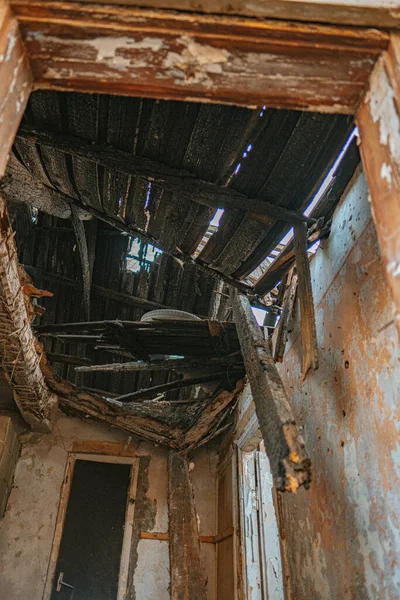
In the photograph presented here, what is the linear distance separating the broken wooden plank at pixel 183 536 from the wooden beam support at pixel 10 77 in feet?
13.2

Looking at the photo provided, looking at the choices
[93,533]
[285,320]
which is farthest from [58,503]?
[285,320]

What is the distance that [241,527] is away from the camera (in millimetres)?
3994

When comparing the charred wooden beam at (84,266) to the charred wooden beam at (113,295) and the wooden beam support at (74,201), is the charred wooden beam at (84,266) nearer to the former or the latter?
the charred wooden beam at (113,295)

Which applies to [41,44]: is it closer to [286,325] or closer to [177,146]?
[177,146]

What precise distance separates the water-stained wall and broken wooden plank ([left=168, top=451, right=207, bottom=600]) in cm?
152

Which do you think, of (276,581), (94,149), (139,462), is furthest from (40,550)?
(94,149)

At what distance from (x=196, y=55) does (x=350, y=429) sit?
1.73 metres

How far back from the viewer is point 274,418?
1.99 meters

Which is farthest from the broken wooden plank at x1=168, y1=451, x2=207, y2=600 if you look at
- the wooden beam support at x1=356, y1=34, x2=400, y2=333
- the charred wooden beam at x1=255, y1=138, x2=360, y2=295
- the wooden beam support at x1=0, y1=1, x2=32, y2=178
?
the wooden beam support at x1=0, y1=1, x2=32, y2=178

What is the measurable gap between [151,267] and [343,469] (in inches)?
201

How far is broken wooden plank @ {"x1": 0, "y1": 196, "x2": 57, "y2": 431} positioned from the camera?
8.36 ft

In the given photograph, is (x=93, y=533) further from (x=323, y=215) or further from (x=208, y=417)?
(x=323, y=215)

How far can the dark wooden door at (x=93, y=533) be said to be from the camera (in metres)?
4.29

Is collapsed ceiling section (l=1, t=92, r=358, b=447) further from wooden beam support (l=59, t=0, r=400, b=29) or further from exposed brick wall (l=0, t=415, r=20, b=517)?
wooden beam support (l=59, t=0, r=400, b=29)
